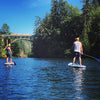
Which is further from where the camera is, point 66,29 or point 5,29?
point 5,29

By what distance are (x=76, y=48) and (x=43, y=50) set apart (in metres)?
61.4

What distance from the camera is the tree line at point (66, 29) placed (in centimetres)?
5281

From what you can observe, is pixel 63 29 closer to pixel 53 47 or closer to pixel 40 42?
pixel 53 47

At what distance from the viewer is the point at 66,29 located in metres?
65.8

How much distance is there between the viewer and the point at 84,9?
56312 millimetres

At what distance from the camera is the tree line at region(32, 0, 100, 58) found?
2079 inches

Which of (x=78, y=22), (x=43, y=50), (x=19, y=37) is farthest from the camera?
(x=19, y=37)

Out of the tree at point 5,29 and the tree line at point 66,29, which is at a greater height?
the tree at point 5,29

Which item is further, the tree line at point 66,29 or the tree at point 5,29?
the tree at point 5,29

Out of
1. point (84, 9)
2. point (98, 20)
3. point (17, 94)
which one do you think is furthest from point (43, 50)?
point (17, 94)

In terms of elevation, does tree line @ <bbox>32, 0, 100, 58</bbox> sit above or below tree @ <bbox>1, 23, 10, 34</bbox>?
below

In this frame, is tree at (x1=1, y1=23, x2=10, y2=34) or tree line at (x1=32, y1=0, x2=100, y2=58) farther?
tree at (x1=1, y1=23, x2=10, y2=34)

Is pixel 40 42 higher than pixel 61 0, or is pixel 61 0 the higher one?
pixel 61 0

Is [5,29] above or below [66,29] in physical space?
above
